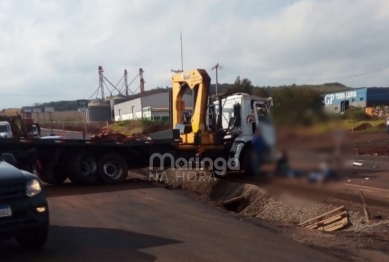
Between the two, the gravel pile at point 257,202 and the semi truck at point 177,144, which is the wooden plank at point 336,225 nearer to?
the gravel pile at point 257,202

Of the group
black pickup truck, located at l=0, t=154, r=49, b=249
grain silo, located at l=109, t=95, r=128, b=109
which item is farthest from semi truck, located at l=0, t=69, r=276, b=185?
grain silo, located at l=109, t=95, r=128, b=109

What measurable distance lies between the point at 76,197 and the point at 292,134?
41.8 feet

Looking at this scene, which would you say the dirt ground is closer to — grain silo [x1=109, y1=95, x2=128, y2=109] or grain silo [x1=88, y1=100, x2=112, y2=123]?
grain silo [x1=88, y1=100, x2=112, y2=123]

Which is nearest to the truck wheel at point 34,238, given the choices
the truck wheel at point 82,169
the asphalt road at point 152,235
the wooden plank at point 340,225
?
the asphalt road at point 152,235

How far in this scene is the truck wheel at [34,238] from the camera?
7670 millimetres

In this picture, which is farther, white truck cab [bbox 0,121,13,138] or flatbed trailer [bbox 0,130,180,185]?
white truck cab [bbox 0,121,13,138]

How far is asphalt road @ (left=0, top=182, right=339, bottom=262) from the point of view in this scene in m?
7.66

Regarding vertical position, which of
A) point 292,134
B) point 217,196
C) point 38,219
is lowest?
point 217,196

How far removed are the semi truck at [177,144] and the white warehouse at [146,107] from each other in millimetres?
47251

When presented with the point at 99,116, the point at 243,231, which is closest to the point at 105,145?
the point at 243,231

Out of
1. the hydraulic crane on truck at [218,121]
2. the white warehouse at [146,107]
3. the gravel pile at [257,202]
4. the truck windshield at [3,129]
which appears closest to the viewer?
the gravel pile at [257,202]

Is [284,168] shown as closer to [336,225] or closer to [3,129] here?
[336,225]

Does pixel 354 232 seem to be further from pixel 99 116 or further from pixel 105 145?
pixel 99 116

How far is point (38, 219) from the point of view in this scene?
24.7ft
